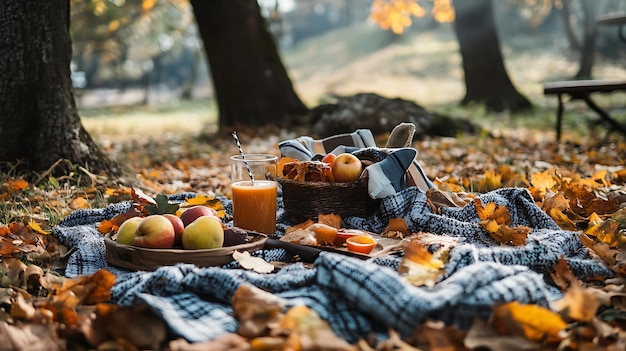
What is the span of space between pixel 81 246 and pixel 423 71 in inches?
808

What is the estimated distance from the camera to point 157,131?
1011 centimetres

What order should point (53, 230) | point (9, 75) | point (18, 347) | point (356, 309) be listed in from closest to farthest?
point (18, 347)
point (356, 309)
point (53, 230)
point (9, 75)

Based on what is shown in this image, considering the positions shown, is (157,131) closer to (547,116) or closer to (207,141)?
(207,141)

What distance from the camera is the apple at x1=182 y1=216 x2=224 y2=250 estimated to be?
243 cm

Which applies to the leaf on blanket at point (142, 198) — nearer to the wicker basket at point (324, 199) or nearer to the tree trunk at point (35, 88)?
the wicker basket at point (324, 199)

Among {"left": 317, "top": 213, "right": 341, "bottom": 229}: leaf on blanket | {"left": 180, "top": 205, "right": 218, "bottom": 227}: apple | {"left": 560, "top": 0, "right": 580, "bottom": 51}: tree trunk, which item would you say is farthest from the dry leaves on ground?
{"left": 560, "top": 0, "right": 580, "bottom": 51}: tree trunk

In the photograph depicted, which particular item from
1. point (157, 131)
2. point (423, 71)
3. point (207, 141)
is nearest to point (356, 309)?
point (207, 141)

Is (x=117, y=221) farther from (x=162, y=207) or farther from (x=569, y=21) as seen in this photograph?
(x=569, y=21)

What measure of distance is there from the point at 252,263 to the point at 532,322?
1.06 metres

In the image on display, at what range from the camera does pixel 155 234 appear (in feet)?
7.88

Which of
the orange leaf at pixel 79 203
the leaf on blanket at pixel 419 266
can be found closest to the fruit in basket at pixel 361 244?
the leaf on blanket at pixel 419 266

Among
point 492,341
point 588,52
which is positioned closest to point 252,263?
point 492,341

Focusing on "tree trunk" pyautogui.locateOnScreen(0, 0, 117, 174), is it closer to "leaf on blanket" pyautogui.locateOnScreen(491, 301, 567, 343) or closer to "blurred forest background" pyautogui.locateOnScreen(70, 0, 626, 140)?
"leaf on blanket" pyautogui.locateOnScreen(491, 301, 567, 343)

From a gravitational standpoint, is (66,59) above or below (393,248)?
above
